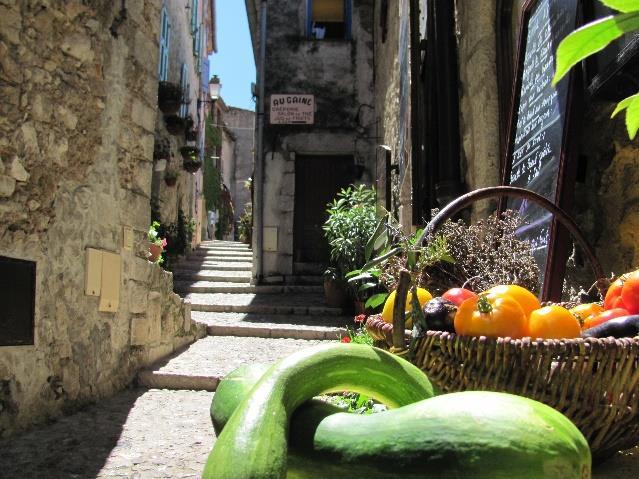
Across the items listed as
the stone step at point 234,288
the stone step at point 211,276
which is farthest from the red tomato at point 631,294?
the stone step at point 211,276

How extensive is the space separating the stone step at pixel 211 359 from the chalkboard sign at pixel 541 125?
2.10m

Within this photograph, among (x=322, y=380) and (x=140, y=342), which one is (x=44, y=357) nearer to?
(x=140, y=342)

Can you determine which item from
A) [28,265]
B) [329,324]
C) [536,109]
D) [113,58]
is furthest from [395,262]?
[329,324]

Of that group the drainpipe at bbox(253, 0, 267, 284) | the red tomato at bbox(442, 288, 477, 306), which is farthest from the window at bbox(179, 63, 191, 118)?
the red tomato at bbox(442, 288, 477, 306)

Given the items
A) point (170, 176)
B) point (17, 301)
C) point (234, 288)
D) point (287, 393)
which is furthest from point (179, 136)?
A: point (287, 393)

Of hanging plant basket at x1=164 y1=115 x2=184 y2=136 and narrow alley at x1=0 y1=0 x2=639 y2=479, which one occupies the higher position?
hanging plant basket at x1=164 y1=115 x2=184 y2=136

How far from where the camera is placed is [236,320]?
6.41 m

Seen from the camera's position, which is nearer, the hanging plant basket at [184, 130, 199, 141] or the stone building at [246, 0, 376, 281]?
the stone building at [246, 0, 376, 281]

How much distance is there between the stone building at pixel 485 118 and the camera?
8.40 feet

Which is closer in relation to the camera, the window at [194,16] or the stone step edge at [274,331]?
the stone step edge at [274,331]

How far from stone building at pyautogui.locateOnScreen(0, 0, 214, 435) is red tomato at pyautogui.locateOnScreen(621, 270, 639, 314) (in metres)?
2.54

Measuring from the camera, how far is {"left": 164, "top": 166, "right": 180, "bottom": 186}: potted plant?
11.1 meters

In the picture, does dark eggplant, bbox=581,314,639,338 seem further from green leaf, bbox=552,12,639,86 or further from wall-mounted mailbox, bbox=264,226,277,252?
wall-mounted mailbox, bbox=264,226,277,252

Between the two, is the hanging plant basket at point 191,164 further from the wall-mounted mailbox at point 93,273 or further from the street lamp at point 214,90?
the wall-mounted mailbox at point 93,273
